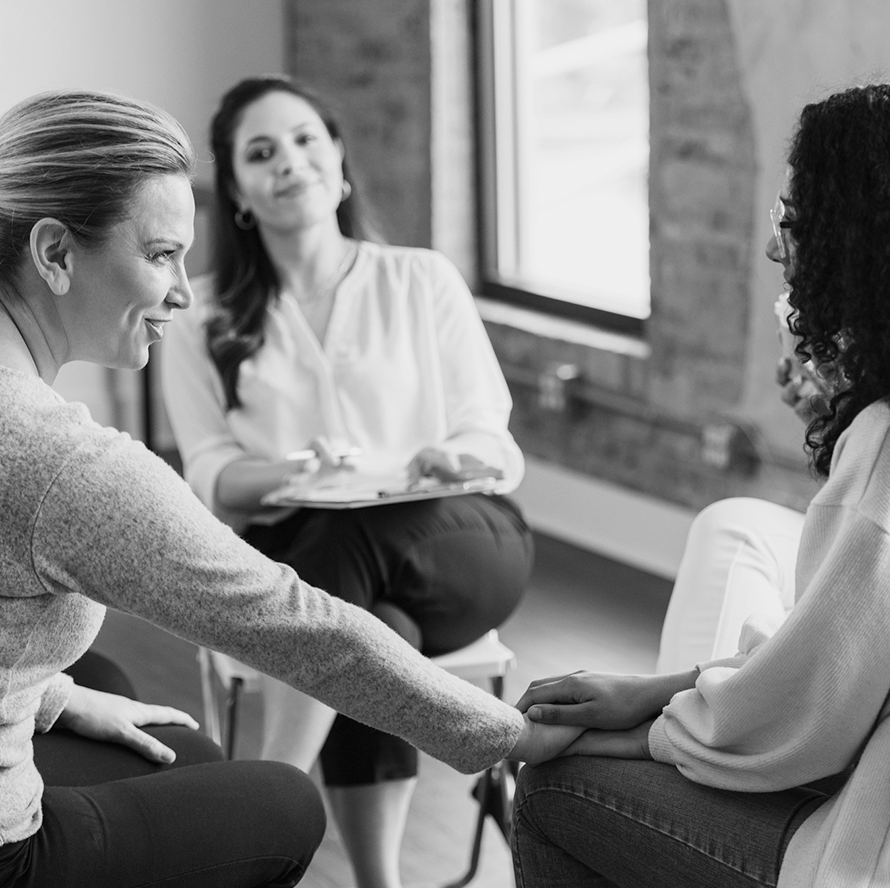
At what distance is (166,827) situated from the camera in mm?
1326

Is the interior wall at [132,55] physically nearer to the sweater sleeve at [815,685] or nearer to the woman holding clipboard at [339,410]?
the woman holding clipboard at [339,410]

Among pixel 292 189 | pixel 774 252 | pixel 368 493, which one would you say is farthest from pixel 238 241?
pixel 774 252

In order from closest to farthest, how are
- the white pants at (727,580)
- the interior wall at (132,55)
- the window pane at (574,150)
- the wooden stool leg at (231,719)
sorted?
the white pants at (727,580) < the wooden stool leg at (231,719) < the window pane at (574,150) < the interior wall at (132,55)

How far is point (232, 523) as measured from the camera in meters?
2.24

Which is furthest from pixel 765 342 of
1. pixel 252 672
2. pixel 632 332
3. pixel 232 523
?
pixel 252 672

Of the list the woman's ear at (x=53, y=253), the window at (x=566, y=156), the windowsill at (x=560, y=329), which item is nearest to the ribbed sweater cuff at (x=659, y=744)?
the woman's ear at (x=53, y=253)

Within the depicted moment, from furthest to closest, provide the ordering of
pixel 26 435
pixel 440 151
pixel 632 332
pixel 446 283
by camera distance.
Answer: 1. pixel 440 151
2. pixel 632 332
3. pixel 446 283
4. pixel 26 435

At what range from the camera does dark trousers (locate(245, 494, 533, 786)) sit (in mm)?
2020

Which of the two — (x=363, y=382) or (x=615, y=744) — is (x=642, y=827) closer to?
(x=615, y=744)

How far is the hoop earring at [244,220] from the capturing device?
8.09 ft

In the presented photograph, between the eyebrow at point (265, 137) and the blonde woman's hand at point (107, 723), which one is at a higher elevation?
the eyebrow at point (265, 137)

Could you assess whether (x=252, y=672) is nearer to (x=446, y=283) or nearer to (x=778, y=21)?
(x=446, y=283)

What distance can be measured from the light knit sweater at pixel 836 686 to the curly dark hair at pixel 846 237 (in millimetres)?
54

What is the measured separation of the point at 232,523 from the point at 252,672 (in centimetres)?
36
